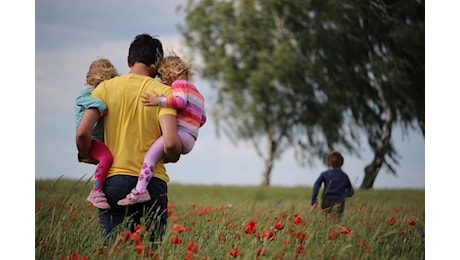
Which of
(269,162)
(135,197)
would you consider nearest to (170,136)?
(135,197)

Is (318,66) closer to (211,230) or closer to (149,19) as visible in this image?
(149,19)

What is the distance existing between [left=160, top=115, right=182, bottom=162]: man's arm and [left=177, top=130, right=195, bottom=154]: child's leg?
5 cm

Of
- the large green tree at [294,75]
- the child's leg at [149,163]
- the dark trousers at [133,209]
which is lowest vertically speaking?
the dark trousers at [133,209]

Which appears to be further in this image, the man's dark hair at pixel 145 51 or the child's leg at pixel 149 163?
the man's dark hair at pixel 145 51

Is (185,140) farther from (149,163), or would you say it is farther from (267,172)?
(267,172)

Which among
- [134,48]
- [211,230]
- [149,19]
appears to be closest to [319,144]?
[149,19]

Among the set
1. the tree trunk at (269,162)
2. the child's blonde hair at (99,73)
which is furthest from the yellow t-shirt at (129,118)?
the tree trunk at (269,162)

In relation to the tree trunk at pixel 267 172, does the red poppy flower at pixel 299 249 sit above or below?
below

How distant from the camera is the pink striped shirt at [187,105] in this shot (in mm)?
2705

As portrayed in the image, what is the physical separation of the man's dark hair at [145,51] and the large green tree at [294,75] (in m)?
6.59

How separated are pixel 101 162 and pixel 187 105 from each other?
42cm

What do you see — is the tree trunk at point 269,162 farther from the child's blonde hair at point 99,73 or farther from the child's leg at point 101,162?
the child's leg at point 101,162

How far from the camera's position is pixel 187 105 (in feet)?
9.05

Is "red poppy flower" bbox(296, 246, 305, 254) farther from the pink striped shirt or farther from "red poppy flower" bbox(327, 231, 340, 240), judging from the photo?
the pink striped shirt
